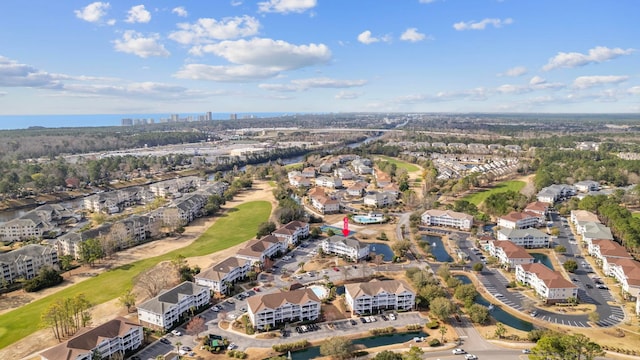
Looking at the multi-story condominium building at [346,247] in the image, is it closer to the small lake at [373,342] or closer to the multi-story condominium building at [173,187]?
the small lake at [373,342]

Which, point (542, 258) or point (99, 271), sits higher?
point (99, 271)

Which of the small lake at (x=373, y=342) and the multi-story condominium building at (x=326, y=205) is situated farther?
the multi-story condominium building at (x=326, y=205)

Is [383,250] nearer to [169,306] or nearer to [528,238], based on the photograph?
[528,238]

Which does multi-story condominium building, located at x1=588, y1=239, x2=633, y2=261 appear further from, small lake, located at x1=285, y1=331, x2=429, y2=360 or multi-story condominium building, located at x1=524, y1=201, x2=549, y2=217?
small lake, located at x1=285, y1=331, x2=429, y2=360

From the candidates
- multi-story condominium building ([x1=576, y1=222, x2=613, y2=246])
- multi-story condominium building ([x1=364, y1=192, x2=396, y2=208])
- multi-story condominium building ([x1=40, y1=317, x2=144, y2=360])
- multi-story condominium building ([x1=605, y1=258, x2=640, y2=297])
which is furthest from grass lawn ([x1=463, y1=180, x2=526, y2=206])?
multi-story condominium building ([x1=40, y1=317, x2=144, y2=360])

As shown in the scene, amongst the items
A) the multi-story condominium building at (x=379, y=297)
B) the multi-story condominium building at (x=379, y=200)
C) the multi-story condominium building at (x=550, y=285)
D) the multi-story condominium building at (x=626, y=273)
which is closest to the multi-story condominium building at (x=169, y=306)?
the multi-story condominium building at (x=379, y=297)

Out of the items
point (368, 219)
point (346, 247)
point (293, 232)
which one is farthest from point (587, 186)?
point (293, 232)
